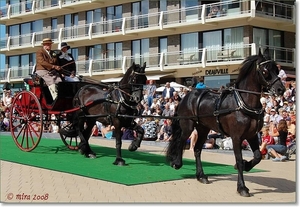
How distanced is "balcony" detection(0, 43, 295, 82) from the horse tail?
19.3m

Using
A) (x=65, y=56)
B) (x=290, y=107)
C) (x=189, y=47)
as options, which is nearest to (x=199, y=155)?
(x=65, y=56)

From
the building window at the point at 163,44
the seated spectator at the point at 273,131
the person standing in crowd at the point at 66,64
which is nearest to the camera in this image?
the person standing in crowd at the point at 66,64

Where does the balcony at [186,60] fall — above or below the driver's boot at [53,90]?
above

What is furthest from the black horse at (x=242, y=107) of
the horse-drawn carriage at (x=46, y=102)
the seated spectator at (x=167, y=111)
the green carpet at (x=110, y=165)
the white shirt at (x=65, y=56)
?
the seated spectator at (x=167, y=111)

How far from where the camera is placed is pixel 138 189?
870cm

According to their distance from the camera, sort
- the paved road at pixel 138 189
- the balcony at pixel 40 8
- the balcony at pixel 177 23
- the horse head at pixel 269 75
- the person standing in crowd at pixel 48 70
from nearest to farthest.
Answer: the paved road at pixel 138 189
the horse head at pixel 269 75
the person standing in crowd at pixel 48 70
the balcony at pixel 177 23
the balcony at pixel 40 8

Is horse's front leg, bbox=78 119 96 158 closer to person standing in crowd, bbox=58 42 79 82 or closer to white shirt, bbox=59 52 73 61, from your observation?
person standing in crowd, bbox=58 42 79 82

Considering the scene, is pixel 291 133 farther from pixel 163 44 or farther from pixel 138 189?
pixel 163 44

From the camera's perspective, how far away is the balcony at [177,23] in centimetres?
2939

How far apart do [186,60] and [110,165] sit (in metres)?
21.7

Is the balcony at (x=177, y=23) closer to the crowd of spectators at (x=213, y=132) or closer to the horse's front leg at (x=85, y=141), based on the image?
the crowd of spectators at (x=213, y=132)

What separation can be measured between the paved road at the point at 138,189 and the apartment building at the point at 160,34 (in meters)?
20.0

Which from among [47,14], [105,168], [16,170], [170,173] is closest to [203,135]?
[170,173]

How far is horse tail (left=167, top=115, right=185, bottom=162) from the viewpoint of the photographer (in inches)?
400
